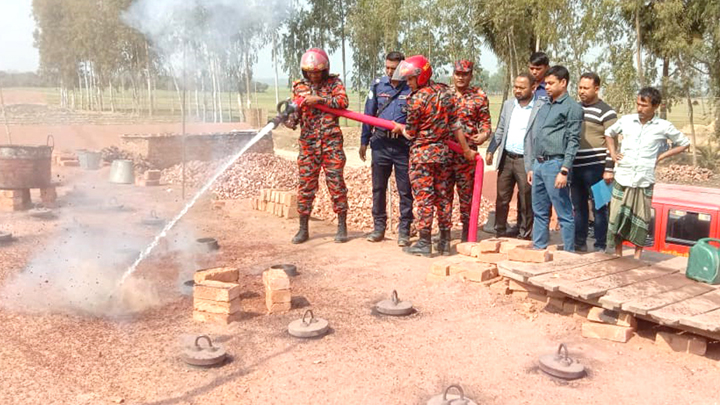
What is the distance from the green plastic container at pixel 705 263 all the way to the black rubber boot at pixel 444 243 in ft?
7.76

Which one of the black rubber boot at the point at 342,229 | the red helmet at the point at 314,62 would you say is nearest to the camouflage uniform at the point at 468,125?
the black rubber boot at the point at 342,229

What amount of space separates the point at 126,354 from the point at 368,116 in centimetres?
345

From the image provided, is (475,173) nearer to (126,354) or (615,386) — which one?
(615,386)

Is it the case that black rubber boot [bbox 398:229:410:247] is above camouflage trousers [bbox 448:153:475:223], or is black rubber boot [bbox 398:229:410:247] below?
below

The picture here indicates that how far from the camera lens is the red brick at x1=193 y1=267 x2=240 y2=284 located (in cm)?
459

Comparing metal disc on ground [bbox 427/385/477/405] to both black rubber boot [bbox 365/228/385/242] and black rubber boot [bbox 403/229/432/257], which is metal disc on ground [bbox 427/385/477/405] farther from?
black rubber boot [bbox 365/228/385/242]

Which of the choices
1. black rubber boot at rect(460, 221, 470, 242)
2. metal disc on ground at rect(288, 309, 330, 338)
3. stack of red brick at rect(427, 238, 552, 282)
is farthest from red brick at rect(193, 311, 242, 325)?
black rubber boot at rect(460, 221, 470, 242)

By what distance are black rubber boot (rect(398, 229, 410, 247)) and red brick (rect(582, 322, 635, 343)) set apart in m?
2.60

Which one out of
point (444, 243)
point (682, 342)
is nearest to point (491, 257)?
point (444, 243)

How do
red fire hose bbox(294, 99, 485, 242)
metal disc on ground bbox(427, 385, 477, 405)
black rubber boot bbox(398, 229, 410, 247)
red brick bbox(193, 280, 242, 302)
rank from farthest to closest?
1. black rubber boot bbox(398, 229, 410, 247)
2. red fire hose bbox(294, 99, 485, 242)
3. red brick bbox(193, 280, 242, 302)
4. metal disc on ground bbox(427, 385, 477, 405)

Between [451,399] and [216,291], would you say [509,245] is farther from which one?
[216,291]

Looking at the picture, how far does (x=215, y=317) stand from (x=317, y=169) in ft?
9.17

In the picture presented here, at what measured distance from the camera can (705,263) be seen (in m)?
4.59

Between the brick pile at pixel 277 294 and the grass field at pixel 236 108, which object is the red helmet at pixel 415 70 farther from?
the grass field at pixel 236 108
